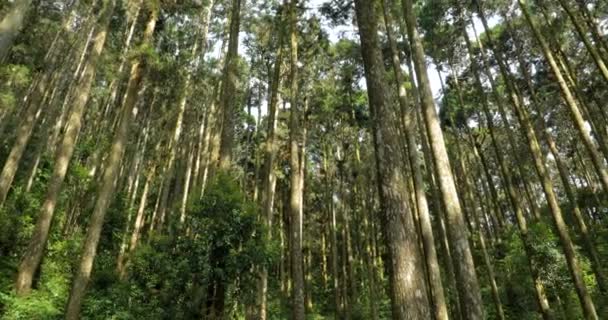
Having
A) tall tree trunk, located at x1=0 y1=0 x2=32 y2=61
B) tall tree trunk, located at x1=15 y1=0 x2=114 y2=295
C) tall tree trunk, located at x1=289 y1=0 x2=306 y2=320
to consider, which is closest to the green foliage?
tall tree trunk, located at x1=289 y1=0 x2=306 y2=320

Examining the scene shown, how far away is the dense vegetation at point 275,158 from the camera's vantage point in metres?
8.51

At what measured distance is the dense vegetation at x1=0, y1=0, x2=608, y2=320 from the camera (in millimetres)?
8508

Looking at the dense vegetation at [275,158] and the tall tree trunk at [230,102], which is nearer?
the dense vegetation at [275,158]

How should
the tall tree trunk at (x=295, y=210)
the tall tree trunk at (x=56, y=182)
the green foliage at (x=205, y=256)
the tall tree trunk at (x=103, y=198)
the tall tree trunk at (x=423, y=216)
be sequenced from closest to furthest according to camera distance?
the green foliage at (x=205, y=256) → the tall tree trunk at (x=103, y=198) → the tall tree trunk at (x=423, y=216) → the tall tree trunk at (x=56, y=182) → the tall tree trunk at (x=295, y=210)

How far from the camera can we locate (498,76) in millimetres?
24891

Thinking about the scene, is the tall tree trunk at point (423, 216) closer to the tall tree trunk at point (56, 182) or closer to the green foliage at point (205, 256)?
→ the green foliage at point (205, 256)

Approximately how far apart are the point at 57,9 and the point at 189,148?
33.4 ft

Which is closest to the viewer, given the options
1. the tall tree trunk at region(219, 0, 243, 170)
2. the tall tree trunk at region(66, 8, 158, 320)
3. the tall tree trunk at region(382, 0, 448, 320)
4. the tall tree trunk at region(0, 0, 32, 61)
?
the tall tree trunk at region(0, 0, 32, 61)

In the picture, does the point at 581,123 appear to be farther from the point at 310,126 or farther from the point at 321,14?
the point at 310,126

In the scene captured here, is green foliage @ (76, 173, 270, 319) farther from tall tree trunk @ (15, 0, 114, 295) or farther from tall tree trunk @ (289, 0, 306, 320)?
tall tree trunk @ (15, 0, 114, 295)

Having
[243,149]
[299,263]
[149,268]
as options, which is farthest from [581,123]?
[243,149]

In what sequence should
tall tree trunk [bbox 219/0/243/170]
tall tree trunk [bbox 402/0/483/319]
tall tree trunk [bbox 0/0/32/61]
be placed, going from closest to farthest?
1. tall tree trunk [bbox 0/0/32/61]
2. tall tree trunk [bbox 402/0/483/319]
3. tall tree trunk [bbox 219/0/243/170]

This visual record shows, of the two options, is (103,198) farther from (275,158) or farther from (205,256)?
(275,158)

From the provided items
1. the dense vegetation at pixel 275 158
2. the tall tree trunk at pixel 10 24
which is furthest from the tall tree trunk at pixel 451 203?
the tall tree trunk at pixel 10 24
